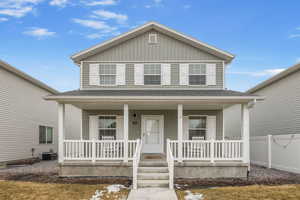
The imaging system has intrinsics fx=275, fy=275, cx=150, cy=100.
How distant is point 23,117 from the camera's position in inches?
655

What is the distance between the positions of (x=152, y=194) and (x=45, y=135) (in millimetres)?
13510

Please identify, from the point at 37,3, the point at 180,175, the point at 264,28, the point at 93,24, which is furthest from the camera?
the point at 264,28

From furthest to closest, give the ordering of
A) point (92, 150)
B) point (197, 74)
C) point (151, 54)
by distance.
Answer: point (151, 54) → point (197, 74) → point (92, 150)

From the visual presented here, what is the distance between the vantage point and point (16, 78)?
52.3 ft

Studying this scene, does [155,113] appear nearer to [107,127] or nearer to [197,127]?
[197,127]

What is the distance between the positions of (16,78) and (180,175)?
11.1 meters

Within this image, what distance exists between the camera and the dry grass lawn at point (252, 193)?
802 cm

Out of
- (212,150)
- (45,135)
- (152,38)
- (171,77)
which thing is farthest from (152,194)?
(45,135)

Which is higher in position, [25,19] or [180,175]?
[25,19]

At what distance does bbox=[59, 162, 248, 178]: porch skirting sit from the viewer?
10.8 m

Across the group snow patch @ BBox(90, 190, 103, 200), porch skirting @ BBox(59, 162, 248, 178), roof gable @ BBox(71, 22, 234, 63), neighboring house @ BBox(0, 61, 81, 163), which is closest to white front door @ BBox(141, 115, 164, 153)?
porch skirting @ BBox(59, 162, 248, 178)

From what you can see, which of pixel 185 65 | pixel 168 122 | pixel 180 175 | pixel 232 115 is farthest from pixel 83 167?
pixel 232 115

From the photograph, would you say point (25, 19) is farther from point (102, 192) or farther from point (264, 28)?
point (264, 28)

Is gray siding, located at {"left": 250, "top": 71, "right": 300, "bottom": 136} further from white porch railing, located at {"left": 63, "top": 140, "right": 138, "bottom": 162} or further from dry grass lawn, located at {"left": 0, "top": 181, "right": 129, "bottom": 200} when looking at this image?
dry grass lawn, located at {"left": 0, "top": 181, "right": 129, "bottom": 200}
